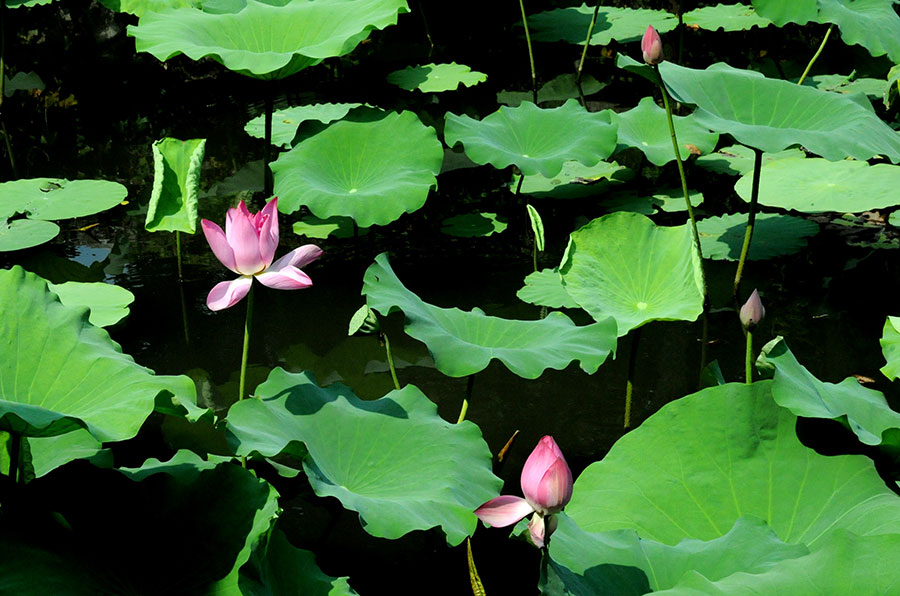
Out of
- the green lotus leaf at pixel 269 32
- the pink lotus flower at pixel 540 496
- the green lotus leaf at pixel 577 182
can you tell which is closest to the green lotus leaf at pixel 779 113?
the green lotus leaf at pixel 577 182

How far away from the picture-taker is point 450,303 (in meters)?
2.81

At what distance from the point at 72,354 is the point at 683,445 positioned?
106cm

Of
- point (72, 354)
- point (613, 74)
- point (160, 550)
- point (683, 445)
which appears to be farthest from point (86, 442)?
point (613, 74)

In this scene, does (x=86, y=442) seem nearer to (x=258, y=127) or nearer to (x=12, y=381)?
(x=12, y=381)

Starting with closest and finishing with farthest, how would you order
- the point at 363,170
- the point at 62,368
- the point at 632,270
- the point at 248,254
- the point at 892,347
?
the point at 62,368, the point at 248,254, the point at 892,347, the point at 632,270, the point at 363,170

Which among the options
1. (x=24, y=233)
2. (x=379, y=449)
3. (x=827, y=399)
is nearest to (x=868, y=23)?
(x=827, y=399)

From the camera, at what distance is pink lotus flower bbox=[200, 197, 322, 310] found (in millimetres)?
1559

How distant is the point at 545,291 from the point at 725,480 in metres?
1.21

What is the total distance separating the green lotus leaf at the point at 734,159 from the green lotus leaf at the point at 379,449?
2346mm

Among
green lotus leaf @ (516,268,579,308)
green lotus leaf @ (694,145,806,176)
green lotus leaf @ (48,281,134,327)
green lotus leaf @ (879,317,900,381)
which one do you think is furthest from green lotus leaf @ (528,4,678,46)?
green lotus leaf @ (48,281,134,327)

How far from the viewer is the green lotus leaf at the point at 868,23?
126 inches

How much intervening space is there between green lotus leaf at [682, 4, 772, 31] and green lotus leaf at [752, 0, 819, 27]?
6.34ft

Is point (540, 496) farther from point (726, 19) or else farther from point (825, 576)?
point (726, 19)

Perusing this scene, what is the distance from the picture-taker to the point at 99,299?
8.18 ft
